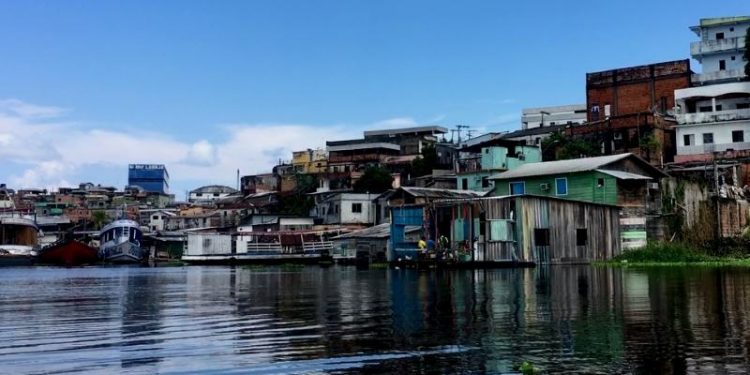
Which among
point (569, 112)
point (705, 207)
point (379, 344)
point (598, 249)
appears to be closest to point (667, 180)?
point (705, 207)

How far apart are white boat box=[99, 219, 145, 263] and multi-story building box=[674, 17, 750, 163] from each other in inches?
2076

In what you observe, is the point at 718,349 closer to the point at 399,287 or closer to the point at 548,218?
the point at 399,287

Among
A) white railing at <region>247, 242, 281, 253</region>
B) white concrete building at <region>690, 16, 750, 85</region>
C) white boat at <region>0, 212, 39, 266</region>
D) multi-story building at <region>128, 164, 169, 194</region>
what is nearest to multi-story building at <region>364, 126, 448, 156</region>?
A: white railing at <region>247, 242, 281, 253</region>

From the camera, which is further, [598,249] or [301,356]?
[598,249]

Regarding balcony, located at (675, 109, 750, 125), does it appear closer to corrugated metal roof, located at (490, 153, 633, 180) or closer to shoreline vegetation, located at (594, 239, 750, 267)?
corrugated metal roof, located at (490, 153, 633, 180)

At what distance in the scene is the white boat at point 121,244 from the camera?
243ft

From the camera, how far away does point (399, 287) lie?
27844mm

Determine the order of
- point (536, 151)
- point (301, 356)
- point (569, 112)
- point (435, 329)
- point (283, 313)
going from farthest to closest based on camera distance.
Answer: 1. point (569, 112)
2. point (536, 151)
3. point (283, 313)
4. point (435, 329)
5. point (301, 356)

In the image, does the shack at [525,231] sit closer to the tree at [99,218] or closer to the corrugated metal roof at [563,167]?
the corrugated metal roof at [563,167]

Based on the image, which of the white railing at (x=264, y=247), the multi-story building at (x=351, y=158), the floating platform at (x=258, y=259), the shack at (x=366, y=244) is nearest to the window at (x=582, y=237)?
the shack at (x=366, y=244)

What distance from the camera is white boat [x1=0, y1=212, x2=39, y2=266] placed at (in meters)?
75.8

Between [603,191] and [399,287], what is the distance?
78.7 ft


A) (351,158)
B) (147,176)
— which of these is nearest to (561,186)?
(351,158)

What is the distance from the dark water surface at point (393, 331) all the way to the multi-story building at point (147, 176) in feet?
387
